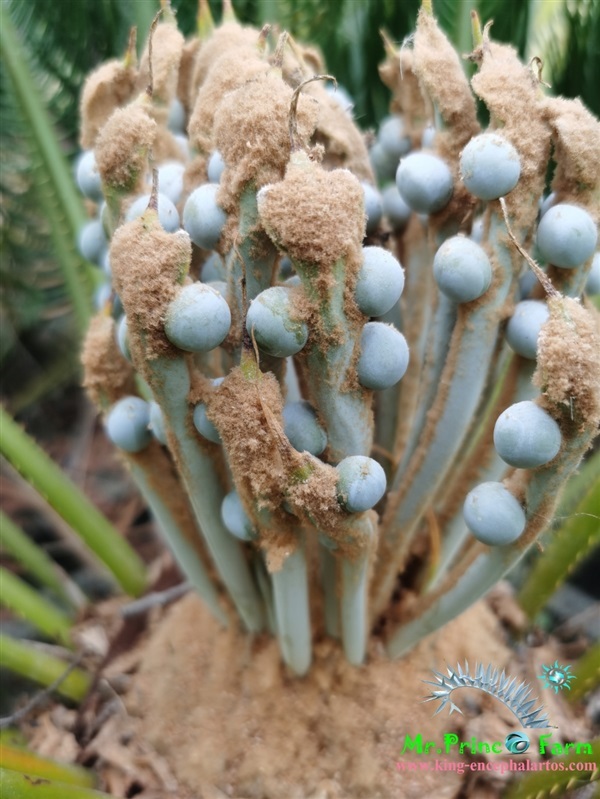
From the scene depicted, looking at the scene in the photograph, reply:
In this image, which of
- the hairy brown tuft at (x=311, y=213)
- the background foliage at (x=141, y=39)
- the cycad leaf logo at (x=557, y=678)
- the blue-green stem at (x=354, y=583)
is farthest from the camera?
the background foliage at (x=141, y=39)

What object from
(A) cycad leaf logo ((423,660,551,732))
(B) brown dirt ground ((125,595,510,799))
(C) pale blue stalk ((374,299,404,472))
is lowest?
(B) brown dirt ground ((125,595,510,799))

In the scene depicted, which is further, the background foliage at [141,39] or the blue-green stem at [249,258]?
the background foliage at [141,39]

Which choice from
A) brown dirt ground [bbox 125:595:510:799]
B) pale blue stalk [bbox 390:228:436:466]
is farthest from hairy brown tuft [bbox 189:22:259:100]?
brown dirt ground [bbox 125:595:510:799]

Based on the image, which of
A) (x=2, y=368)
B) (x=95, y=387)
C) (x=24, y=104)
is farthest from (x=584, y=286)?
(x=2, y=368)

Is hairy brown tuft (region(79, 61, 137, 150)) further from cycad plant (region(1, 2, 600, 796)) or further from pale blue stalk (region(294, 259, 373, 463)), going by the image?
pale blue stalk (region(294, 259, 373, 463))

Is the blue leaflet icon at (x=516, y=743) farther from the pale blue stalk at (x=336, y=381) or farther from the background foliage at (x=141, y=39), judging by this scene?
the background foliage at (x=141, y=39)

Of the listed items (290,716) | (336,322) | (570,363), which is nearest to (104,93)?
(336,322)

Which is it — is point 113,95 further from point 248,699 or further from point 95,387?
point 248,699

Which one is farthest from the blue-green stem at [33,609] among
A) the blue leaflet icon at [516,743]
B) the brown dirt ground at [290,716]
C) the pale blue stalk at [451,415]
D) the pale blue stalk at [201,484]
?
the blue leaflet icon at [516,743]
